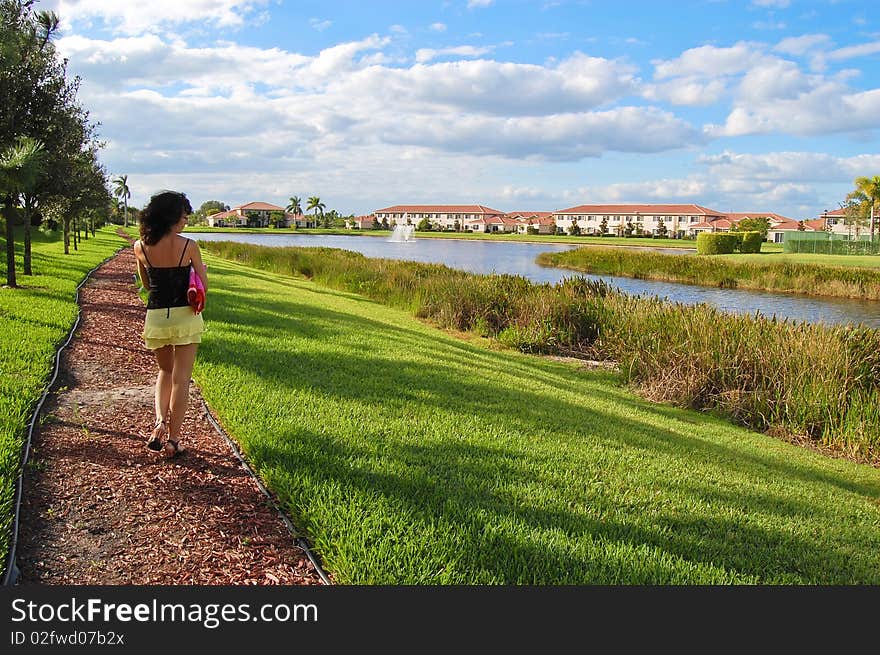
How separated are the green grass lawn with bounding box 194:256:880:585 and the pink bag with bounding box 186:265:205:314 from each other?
3.70 ft

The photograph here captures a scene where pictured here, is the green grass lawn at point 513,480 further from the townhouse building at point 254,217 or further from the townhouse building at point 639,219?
the townhouse building at point 254,217

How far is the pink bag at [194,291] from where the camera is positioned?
183 inches

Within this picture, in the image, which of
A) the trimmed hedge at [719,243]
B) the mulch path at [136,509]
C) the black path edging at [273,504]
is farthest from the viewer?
the trimmed hedge at [719,243]

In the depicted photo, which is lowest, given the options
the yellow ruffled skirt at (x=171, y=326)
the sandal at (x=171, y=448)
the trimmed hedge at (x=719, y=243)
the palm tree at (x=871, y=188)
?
the sandal at (x=171, y=448)

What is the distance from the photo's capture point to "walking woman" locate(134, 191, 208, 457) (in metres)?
4.58

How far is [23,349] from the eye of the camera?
751 cm

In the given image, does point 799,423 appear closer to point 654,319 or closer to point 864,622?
point 654,319

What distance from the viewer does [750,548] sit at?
4.34 m

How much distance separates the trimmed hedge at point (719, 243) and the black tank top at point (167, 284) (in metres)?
62.8

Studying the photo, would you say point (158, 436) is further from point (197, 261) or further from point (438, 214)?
point (438, 214)

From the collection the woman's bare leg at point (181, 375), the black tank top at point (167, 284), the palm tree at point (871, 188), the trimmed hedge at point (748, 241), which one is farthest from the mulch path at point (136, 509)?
the palm tree at point (871, 188)

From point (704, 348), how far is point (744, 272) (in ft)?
95.2

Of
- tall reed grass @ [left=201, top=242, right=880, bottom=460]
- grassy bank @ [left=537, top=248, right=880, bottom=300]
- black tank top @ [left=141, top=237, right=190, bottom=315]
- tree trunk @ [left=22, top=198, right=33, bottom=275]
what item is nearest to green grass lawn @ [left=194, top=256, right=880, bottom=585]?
tall reed grass @ [left=201, top=242, right=880, bottom=460]

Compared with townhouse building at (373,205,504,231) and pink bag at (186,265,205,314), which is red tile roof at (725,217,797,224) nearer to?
townhouse building at (373,205,504,231)
